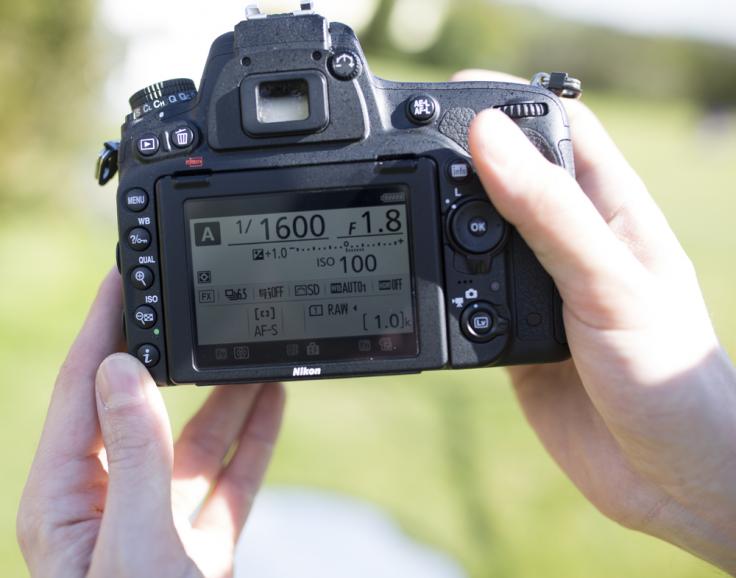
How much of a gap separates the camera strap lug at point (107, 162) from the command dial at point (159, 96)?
0.10 m

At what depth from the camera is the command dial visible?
1.52 m

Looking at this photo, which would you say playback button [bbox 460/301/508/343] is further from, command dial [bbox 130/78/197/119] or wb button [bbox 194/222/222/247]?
command dial [bbox 130/78/197/119]

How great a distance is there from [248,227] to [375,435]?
144cm

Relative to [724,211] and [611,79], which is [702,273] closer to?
[724,211]

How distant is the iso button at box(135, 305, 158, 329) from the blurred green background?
4.24 ft

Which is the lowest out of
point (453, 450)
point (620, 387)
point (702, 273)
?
point (453, 450)

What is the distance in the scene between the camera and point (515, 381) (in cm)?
190

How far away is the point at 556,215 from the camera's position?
128 cm

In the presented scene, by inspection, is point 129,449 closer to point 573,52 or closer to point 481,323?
point 481,323

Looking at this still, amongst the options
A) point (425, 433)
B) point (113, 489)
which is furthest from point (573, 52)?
point (113, 489)

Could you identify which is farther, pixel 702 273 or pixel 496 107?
pixel 702 273

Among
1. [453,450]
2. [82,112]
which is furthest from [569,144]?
[82,112]

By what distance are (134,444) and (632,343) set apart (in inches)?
34.9

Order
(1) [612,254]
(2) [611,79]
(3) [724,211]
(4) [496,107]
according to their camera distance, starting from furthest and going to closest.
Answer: (2) [611,79], (3) [724,211], (4) [496,107], (1) [612,254]
